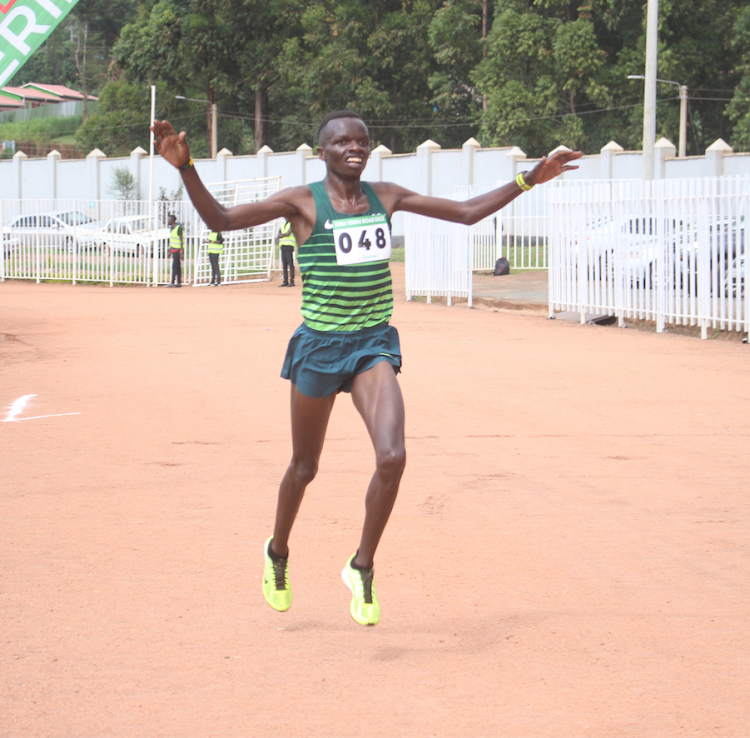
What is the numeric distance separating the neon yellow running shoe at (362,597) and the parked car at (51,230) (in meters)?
27.0

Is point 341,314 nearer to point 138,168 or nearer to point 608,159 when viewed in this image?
point 608,159

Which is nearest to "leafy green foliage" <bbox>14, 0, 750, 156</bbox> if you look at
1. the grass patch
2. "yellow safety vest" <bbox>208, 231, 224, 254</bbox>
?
"yellow safety vest" <bbox>208, 231, 224, 254</bbox>

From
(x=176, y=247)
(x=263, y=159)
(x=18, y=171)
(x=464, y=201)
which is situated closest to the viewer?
(x=464, y=201)

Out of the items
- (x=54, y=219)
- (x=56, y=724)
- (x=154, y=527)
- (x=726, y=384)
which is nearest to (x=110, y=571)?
(x=154, y=527)

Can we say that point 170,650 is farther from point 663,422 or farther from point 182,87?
point 182,87

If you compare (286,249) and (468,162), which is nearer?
(286,249)

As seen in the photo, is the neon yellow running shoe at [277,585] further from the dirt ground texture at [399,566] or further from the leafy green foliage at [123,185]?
the leafy green foliage at [123,185]

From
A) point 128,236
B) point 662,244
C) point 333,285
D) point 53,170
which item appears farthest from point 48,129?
point 333,285

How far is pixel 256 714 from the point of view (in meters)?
3.42

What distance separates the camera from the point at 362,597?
414 centimetres

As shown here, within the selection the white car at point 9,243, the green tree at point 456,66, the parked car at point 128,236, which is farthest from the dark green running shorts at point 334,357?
the green tree at point 456,66

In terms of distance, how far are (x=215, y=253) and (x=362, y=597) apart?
82.6ft

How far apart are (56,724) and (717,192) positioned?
12876 millimetres

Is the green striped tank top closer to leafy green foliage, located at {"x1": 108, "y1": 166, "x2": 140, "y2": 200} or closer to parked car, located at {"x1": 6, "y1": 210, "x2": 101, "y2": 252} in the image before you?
parked car, located at {"x1": 6, "y1": 210, "x2": 101, "y2": 252}
